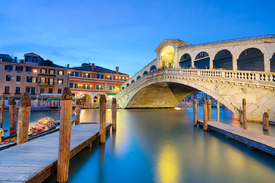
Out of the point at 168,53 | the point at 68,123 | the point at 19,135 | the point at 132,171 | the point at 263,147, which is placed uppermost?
the point at 168,53

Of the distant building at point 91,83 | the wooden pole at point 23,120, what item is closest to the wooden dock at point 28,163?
the wooden pole at point 23,120

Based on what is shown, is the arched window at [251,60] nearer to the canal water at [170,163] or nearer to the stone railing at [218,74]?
the stone railing at [218,74]

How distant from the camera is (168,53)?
2267 cm

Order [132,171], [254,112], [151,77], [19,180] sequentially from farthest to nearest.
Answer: [151,77] < [254,112] < [132,171] < [19,180]

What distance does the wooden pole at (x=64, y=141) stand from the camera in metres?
2.85

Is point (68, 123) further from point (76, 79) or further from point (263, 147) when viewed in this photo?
point (76, 79)

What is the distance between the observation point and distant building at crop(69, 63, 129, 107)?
103 ft

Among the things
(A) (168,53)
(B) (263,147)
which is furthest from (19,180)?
(A) (168,53)

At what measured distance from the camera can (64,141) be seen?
295 cm

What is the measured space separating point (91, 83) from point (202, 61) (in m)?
22.7

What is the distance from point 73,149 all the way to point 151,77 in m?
15.4

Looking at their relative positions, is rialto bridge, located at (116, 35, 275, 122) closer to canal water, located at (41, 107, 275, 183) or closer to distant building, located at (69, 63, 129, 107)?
canal water, located at (41, 107, 275, 183)

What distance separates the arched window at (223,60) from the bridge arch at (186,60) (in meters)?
3.17

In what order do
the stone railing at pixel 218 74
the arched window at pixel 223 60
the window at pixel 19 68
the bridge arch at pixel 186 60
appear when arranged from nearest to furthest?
the stone railing at pixel 218 74 < the arched window at pixel 223 60 < the bridge arch at pixel 186 60 < the window at pixel 19 68
